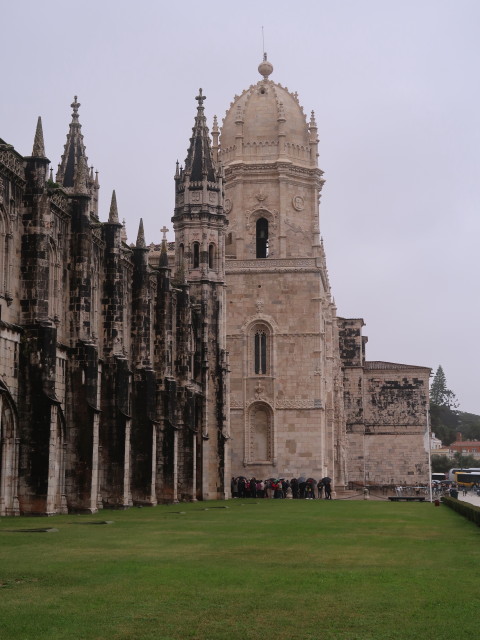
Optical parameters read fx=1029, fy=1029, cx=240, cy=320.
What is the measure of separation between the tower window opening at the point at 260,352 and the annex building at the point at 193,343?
152 millimetres

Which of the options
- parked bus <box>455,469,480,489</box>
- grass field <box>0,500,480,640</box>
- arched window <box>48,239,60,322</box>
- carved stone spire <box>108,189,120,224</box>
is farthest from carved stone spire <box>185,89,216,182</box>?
parked bus <box>455,469,480,489</box>

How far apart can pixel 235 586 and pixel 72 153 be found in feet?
162

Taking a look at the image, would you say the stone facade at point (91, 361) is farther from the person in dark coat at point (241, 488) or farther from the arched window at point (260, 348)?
the arched window at point (260, 348)

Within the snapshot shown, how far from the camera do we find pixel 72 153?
198 feet

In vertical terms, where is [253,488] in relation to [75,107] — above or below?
below

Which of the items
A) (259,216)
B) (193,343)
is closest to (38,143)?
(193,343)

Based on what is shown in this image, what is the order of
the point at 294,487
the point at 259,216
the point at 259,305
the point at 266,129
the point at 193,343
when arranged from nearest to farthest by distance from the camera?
the point at 193,343 → the point at 294,487 → the point at 259,305 → the point at 259,216 → the point at 266,129

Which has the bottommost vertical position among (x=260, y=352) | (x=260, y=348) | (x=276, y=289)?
(x=260, y=352)

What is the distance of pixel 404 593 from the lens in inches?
533

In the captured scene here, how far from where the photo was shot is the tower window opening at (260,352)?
228 feet

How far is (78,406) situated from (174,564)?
19.8m

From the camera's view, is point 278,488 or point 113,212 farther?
point 278,488

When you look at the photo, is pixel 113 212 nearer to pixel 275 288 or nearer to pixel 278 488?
pixel 278 488

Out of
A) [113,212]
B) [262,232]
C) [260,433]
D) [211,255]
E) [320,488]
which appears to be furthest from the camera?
[262,232]
